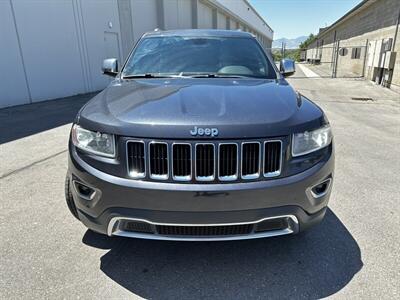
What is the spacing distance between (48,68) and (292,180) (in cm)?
1123

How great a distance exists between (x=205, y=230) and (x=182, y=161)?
502 mm

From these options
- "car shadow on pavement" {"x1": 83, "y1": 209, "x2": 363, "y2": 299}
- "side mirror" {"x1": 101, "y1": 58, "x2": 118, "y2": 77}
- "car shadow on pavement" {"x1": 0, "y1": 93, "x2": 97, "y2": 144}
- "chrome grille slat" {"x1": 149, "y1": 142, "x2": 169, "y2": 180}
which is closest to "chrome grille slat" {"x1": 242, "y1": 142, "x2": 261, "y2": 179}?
"chrome grille slat" {"x1": 149, "y1": 142, "x2": 169, "y2": 180}

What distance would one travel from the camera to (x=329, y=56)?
116 ft

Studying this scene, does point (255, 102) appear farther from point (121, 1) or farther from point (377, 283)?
point (121, 1)

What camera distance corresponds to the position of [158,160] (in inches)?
79.4

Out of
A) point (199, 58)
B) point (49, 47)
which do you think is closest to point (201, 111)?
point (199, 58)

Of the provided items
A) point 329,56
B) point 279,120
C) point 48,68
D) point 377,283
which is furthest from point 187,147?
point 329,56

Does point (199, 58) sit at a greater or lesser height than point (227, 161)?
greater

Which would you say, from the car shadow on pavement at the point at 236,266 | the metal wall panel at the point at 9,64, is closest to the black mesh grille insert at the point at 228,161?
the car shadow on pavement at the point at 236,266

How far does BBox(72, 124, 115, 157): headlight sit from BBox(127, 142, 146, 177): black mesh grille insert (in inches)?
5.1

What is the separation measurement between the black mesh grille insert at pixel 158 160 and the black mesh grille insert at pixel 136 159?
0.21 ft

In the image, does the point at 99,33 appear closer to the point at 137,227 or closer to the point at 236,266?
the point at 137,227

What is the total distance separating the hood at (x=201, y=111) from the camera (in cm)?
201

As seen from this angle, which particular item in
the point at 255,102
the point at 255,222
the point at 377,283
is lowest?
the point at 377,283
